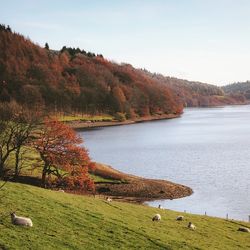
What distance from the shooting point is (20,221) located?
2380 centimetres

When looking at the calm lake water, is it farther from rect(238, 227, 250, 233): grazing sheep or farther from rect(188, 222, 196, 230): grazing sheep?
rect(188, 222, 196, 230): grazing sheep

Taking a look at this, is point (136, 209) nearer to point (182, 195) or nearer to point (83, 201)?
point (83, 201)

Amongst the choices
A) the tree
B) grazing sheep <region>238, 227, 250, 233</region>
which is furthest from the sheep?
the tree

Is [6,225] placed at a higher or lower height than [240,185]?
higher

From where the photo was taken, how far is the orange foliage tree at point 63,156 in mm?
56781

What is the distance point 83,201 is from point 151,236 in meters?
10.4

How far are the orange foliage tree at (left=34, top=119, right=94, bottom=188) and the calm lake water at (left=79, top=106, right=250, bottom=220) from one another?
10.6 m

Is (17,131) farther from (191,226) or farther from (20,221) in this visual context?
(20,221)

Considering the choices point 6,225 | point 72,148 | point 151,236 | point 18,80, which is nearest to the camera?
point 6,225

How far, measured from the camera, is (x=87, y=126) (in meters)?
177

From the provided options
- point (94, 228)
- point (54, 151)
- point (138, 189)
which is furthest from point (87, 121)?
point (94, 228)

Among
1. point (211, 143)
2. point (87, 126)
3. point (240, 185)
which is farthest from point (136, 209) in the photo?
point (87, 126)

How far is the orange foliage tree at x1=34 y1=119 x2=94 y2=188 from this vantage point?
5678cm

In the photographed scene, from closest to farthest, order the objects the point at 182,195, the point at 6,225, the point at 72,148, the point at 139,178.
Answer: the point at 6,225
the point at 72,148
the point at 182,195
the point at 139,178
